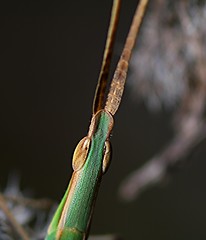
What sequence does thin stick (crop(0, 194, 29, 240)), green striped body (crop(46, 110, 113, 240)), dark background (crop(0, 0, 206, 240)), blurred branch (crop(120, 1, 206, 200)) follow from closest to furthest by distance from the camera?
green striped body (crop(46, 110, 113, 240)) < thin stick (crop(0, 194, 29, 240)) < blurred branch (crop(120, 1, 206, 200)) < dark background (crop(0, 0, 206, 240))

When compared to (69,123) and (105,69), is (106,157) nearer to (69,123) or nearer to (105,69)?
(105,69)

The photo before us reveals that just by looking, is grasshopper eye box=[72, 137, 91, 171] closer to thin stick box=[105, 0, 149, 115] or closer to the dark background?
thin stick box=[105, 0, 149, 115]

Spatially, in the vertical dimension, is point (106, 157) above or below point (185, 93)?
below

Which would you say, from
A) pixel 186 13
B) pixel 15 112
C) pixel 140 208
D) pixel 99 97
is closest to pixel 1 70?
pixel 15 112

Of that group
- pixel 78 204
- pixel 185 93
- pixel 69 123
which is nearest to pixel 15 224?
pixel 78 204

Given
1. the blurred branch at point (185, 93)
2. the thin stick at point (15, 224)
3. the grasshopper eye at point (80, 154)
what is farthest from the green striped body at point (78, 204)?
the blurred branch at point (185, 93)

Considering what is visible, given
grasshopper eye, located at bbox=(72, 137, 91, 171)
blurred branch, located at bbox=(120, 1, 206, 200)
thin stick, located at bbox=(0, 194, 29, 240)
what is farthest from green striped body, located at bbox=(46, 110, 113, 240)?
blurred branch, located at bbox=(120, 1, 206, 200)
